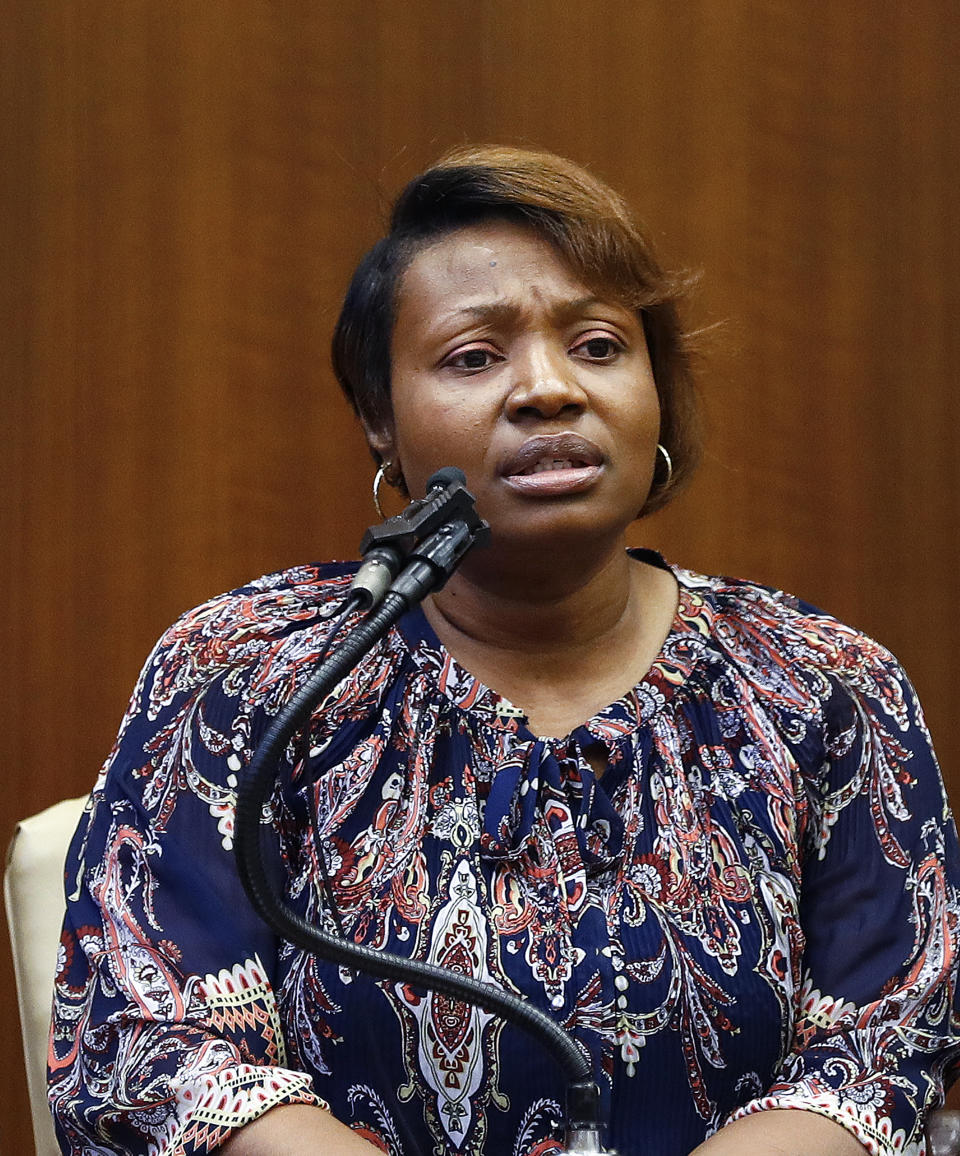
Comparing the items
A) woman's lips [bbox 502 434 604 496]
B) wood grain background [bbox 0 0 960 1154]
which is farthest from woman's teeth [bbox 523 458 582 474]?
wood grain background [bbox 0 0 960 1154]

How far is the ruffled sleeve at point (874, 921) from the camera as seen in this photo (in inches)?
58.5

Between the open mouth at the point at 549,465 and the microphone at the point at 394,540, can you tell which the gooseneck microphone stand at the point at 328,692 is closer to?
the microphone at the point at 394,540

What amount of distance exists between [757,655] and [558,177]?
555 millimetres

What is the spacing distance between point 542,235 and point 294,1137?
0.92m

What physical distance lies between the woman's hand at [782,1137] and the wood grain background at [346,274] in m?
1.11

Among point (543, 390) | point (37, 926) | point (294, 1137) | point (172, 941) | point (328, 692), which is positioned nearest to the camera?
point (328, 692)

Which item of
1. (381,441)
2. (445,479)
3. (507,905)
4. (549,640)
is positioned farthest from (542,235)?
(507,905)

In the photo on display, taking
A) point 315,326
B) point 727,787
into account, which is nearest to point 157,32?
point 315,326

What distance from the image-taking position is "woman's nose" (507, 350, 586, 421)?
1.58 metres

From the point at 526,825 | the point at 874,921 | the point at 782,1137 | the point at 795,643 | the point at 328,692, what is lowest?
the point at 782,1137

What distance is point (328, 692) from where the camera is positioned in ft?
3.63

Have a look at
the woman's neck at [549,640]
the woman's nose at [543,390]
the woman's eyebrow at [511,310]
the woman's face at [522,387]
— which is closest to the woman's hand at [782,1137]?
the woman's neck at [549,640]

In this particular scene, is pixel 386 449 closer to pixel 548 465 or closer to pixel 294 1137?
pixel 548 465

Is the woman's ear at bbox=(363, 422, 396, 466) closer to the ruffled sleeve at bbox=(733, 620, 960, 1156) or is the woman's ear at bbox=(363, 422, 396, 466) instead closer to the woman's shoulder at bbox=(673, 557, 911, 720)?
the woman's shoulder at bbox=(673, 557, 911, 720)
